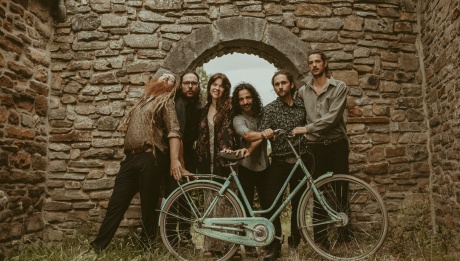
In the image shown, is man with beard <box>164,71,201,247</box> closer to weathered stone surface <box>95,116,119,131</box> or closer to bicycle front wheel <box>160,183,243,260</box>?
bicycle front wheel <box>160,183,243,260</box>

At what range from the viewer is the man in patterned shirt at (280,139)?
11.4 ft

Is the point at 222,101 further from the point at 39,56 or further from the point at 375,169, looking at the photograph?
the point at 39,56

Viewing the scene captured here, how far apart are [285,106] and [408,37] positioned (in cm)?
255

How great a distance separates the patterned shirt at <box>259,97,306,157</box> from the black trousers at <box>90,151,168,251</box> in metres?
1.08

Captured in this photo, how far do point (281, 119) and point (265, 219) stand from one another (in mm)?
948

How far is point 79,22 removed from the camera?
16.4ft

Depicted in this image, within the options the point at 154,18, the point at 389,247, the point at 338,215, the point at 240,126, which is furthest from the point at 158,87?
the point at 389,247

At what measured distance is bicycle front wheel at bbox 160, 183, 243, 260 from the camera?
327cm

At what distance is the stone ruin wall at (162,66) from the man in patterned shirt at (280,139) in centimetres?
152

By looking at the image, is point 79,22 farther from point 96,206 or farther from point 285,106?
point 285,106

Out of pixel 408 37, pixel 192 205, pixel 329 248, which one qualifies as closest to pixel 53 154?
pixel 192 205

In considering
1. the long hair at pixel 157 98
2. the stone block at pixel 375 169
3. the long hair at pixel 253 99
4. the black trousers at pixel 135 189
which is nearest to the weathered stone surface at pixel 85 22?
the long hair at pixel 157 98

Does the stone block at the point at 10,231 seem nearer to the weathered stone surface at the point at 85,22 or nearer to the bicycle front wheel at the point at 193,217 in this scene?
the bicycle front wheel at the point at 193,217

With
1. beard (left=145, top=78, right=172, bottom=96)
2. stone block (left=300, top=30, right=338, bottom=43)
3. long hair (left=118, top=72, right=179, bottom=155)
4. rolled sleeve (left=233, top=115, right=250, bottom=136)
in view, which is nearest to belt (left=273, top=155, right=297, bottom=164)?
rolled sleeve (left=233, top=115, right=250, bottom=136)
